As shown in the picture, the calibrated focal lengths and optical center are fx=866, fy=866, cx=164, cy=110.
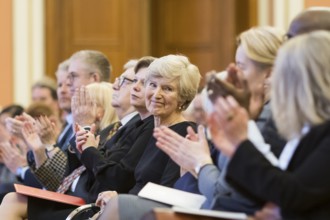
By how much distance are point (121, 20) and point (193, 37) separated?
2.69 ft

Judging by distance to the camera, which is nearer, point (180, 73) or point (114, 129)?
point (180, 73)

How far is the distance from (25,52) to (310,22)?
5815mm

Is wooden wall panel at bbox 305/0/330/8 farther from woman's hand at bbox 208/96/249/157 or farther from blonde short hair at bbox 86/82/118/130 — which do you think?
woman's hand at bbox 208/96/249/157

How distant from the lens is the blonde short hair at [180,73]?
4027 millimetres

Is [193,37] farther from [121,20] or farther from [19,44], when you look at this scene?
[19,44]

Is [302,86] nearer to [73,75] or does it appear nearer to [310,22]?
[310,22]

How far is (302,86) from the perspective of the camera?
2568mm

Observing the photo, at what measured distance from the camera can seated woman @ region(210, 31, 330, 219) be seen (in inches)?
97.9

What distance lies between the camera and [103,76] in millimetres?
5797

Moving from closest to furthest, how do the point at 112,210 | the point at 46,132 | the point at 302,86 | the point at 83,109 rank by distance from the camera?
1. the point at 302,86
2. the point at 112,210
3. the point at 83,109
4. the point at 46,132

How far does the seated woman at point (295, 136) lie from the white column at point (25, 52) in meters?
6.01

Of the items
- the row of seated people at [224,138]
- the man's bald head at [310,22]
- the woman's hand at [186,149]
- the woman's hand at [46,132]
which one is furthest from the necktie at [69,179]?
the man's bald head at [310,22]

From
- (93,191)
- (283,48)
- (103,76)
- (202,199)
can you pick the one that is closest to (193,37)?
(103,76)

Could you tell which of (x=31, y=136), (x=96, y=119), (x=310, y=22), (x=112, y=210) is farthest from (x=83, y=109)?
(x=310, y=22)
